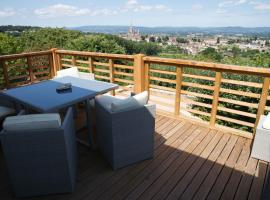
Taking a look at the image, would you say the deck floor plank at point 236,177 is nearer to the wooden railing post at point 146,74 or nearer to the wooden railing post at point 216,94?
the wooden railing post at point 216,94

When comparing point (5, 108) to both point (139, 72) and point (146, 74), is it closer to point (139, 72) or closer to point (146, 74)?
point (139, 72)

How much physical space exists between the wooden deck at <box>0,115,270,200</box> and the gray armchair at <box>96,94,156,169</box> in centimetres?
13

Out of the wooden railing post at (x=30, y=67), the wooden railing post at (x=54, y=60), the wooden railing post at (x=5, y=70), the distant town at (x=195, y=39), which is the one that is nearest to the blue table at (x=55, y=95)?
the wooden railing post at (x=5, y=70)

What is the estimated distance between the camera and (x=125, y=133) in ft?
7.77

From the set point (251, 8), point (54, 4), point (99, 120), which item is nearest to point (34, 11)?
point (54, 4)

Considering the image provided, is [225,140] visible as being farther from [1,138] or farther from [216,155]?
[1,138]

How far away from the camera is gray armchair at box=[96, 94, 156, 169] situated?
2307 millimetres

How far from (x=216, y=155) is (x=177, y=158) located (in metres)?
0.53

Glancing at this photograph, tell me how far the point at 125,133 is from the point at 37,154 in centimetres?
89

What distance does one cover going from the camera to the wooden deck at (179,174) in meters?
2.15

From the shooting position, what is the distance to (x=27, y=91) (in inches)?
114

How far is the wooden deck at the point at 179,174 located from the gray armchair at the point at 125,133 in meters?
0.13

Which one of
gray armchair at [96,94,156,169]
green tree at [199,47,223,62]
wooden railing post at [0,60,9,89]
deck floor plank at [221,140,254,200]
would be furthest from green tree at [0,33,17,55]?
deck floor plank at [221,140,254,200]

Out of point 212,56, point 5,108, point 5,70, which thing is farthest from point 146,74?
point 212,56
